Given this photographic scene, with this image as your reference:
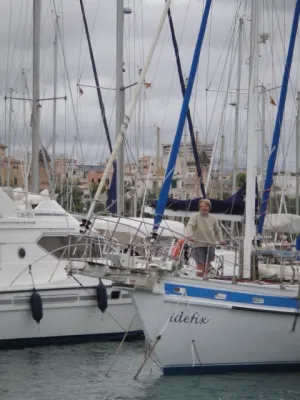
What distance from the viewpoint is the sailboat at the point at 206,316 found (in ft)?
54.6

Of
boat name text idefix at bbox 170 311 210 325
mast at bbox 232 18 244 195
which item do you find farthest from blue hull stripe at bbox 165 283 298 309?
mast at bbox 232 18 244 195

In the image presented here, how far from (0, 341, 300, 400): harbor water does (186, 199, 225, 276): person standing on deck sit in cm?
220

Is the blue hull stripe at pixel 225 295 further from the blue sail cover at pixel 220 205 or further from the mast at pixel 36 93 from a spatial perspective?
the mast at pixel 36 93

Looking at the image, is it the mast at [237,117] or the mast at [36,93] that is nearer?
the mast at [36,93]

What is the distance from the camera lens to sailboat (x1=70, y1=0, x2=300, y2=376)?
54.6ft

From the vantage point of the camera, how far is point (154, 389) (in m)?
16.4

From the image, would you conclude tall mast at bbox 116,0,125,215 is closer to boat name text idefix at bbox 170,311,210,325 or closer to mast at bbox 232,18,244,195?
boat name text idefix at bbox 170,311,210,325

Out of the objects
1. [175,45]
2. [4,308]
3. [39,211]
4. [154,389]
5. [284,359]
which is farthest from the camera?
[175,45]

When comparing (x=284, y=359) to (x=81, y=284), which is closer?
(x=284, y=359)

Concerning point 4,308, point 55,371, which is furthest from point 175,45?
point 55,371

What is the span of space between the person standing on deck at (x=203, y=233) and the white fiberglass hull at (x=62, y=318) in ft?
14.5

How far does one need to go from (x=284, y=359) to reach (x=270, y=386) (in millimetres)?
962

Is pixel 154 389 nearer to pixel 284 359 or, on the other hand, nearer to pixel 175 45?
pixel 284 359

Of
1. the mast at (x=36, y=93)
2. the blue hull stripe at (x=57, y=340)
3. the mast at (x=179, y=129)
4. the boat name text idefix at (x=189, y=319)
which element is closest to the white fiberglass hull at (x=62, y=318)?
the blue hull stripe at (x=57, y=340)
